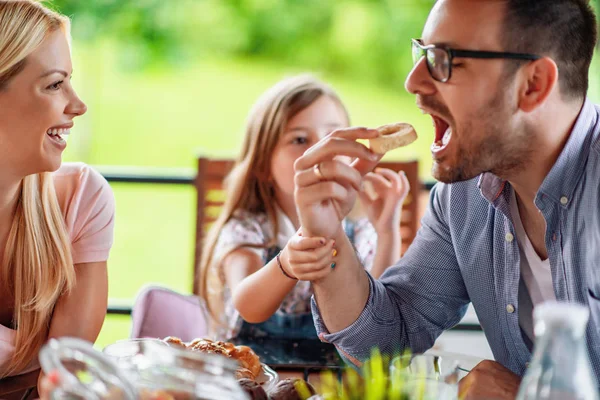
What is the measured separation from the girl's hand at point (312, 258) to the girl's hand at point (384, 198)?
0.74 meters

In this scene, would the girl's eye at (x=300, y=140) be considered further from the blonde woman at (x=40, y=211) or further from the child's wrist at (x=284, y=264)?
the blonde woman at (x=40, y=211)

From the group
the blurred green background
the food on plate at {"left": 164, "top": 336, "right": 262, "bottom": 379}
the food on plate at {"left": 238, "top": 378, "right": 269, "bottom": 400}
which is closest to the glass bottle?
the food on plate at {"left": 238, "top": 378, "right": 269, "bottom": 400}

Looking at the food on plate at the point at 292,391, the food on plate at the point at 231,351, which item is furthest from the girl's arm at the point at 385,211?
the food on plate at the point at 292,391

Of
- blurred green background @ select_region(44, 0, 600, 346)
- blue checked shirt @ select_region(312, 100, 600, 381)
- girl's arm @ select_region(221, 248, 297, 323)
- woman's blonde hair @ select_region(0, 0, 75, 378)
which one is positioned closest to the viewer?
blue checked shirt @ select_region(312, 100, 600, 381)

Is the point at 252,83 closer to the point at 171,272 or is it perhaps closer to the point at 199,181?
the point at 171,272

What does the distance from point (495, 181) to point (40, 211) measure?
3.15ft

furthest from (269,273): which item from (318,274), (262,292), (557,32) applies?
(557,32)

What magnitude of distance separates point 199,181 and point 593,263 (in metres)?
1.42

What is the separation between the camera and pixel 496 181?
5.16ft

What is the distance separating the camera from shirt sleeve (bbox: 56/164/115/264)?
5.53 feet

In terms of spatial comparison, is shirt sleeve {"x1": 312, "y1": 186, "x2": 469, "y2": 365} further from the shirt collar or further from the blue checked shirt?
the shirt collar

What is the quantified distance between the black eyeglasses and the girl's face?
2.71 ft

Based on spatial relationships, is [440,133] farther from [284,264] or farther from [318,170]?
[284,264]

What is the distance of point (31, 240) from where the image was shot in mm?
1627
